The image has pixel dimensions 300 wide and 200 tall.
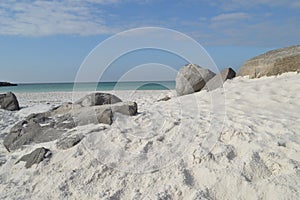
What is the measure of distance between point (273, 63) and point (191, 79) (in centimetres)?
232

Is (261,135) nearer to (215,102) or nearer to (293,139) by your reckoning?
(293,139)

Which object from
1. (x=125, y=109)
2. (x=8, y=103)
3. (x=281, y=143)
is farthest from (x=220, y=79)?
(x=8, y=103)

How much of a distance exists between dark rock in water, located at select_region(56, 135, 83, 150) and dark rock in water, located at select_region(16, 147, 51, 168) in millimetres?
208

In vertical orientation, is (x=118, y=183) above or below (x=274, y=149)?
below

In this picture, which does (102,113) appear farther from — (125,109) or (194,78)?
(194,78)

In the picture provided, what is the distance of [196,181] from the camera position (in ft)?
11.0

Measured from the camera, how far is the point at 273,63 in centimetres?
843

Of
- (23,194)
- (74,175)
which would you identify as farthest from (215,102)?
(23,194)

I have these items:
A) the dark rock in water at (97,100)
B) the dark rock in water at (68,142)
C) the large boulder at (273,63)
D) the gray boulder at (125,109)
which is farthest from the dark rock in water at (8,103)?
the large boulder at (273,63)

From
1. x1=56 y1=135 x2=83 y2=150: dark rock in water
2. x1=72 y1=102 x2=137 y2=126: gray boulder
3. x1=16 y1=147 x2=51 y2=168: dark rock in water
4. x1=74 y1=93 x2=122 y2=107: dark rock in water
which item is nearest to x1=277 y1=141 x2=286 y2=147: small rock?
x1=72 y1=102 x2=137 y2=126: gray boulder

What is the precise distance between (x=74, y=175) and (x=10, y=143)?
2.25 m

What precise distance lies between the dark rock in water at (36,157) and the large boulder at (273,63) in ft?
20.4

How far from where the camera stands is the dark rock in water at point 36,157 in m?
4.39

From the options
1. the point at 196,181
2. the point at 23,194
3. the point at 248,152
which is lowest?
the point at 23,194
